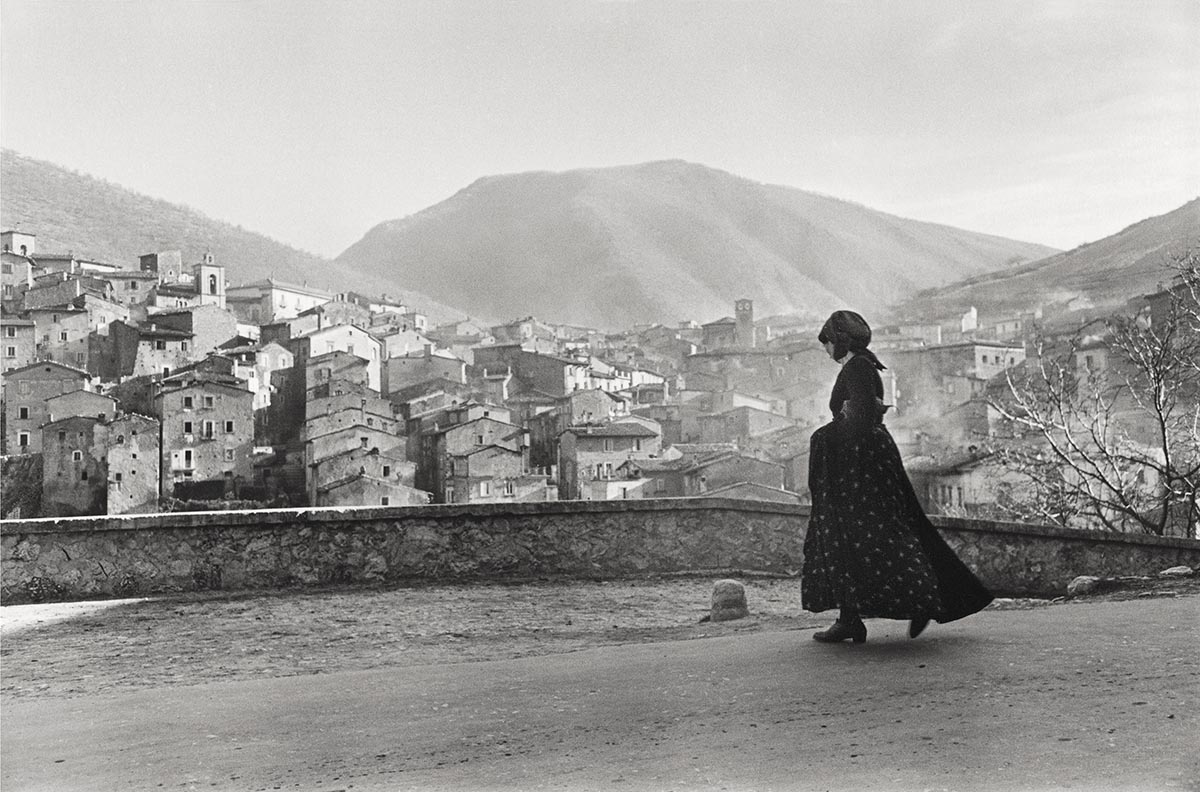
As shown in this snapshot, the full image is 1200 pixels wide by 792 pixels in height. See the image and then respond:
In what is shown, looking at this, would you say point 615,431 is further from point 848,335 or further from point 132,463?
point 848,335

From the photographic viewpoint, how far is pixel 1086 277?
82.4 feet

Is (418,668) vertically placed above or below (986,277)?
below

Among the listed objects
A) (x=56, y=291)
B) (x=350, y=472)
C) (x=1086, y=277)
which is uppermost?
(x=56, y=291)

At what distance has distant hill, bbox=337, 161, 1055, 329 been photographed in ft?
83.8

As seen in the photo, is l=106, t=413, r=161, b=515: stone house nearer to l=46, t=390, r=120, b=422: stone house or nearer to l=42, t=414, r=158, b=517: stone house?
l=42, t=414, r=158, b=517: stone house

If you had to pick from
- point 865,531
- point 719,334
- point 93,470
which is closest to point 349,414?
point 93,470

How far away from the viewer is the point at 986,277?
35594 mm

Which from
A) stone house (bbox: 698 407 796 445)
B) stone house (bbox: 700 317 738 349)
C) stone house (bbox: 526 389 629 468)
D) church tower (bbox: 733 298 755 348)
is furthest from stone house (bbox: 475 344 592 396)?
stone house (bbox: 698 407 796 445)

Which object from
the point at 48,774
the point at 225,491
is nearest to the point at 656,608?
the point at 48,774

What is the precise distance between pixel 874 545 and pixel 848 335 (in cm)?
102

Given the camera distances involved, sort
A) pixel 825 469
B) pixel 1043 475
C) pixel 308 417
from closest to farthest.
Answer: pixel 825 469 < pixel 1043 475 < pixel 308 417

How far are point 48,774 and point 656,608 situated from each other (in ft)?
14.4

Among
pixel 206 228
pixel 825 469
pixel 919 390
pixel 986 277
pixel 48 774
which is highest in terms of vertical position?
pixel 206 228

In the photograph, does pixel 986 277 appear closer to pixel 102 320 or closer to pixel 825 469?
pixel 825 469
